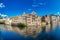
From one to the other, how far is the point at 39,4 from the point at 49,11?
140mm

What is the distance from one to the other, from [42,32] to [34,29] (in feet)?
0.32

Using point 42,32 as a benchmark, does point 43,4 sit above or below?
above

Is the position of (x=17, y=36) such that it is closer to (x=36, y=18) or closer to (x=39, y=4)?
(x=36, y=18)

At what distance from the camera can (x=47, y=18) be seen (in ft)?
7.04

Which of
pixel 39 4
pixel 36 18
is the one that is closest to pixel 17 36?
pixel 36 18

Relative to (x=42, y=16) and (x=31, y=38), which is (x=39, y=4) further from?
(x=31, y=38)

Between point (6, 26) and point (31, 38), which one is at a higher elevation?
point (6, 26)

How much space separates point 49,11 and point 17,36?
47 cm

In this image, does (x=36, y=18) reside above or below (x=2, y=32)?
above

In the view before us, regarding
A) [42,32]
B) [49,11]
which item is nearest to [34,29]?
[42,32]

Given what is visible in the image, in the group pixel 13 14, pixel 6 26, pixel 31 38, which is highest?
pixel 13 14

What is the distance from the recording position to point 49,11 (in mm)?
2123

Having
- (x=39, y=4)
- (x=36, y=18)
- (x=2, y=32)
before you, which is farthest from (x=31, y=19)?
(x=2, y=32)

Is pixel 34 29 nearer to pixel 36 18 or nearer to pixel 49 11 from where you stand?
pixel 36 18
